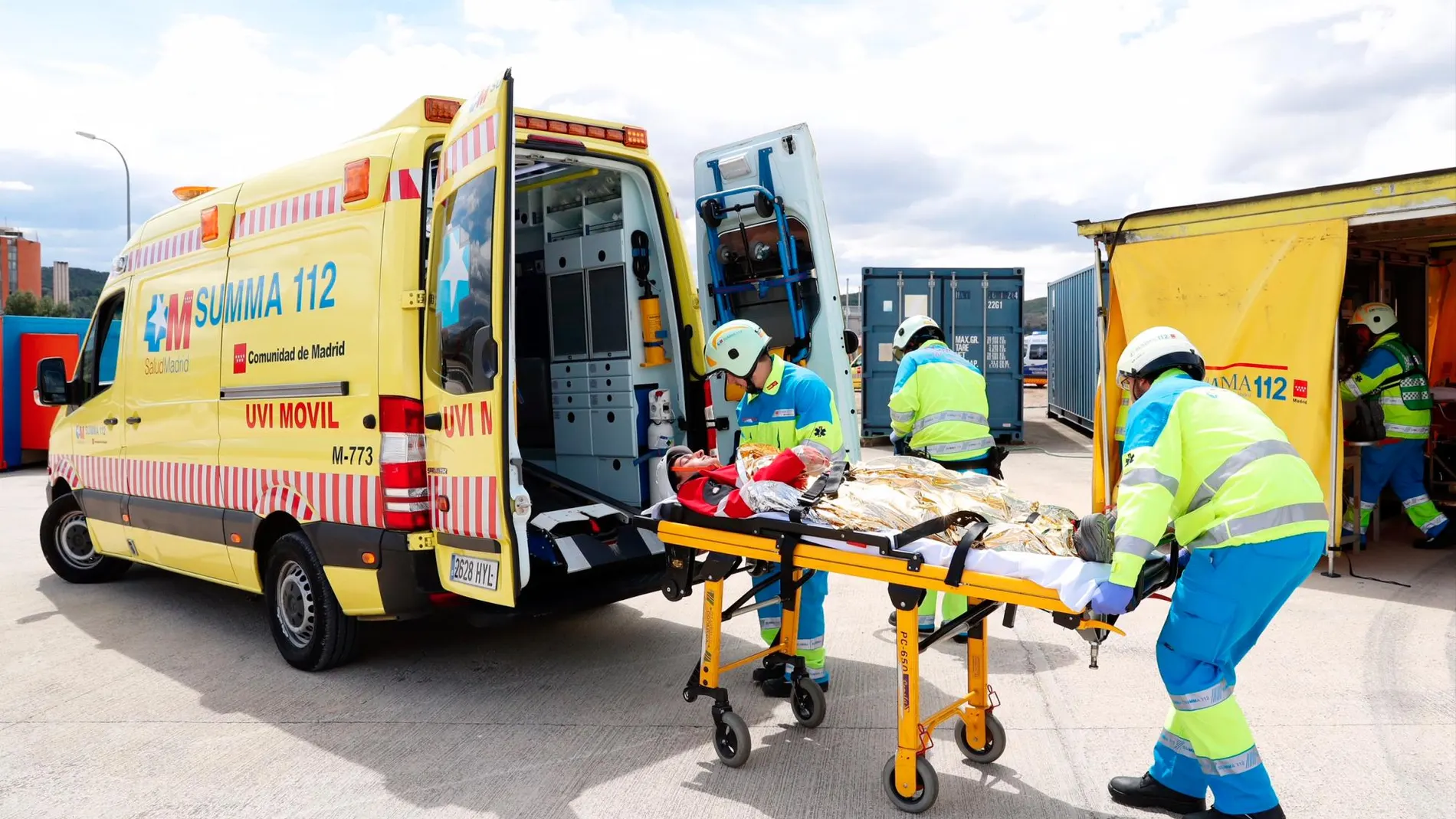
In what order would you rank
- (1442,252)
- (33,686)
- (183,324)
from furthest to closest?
(1442,252)
(183,324)
(33,686)

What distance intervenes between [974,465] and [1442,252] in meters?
6.64

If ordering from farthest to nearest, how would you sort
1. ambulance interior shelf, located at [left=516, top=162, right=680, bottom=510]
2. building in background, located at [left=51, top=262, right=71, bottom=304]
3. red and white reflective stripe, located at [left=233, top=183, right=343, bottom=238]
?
building in background, located at [left=51, top=262, right=71, bottom=304], ambulance interior shelf, located at [left=516, top=162, right=680, bottom=510], red and white reflective stripe, located at [left=233, top=183, right=343, bottom=238]

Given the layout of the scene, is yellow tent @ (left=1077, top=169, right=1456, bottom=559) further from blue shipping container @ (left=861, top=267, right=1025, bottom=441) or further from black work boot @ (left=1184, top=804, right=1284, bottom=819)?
blue shipping container @ (left=861, top=267, right=1025, bottom=441)

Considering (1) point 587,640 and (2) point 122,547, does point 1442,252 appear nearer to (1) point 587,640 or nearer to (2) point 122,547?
(1) point 587,640

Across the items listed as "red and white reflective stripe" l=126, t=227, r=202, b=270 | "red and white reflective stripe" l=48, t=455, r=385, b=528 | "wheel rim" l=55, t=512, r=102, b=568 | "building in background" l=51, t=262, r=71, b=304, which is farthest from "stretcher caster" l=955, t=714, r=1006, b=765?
"building in background" l=51, t=262, r=71, b=304

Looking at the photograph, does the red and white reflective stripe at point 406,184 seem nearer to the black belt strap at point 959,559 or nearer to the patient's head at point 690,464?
the patient's head at point 690,464

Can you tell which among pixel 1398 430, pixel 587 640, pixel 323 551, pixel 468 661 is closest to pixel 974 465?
pixel 587 640

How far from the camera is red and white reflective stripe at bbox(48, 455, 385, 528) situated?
14.5 feet

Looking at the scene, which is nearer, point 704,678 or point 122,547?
point 704,678

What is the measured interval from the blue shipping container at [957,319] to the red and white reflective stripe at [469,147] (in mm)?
10609

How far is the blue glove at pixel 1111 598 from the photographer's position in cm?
288

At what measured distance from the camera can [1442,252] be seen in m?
9.17

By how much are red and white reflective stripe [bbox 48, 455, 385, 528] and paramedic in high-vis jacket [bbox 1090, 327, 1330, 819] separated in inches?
121

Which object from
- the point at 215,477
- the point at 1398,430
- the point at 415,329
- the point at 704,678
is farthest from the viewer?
the point at 1398,430
